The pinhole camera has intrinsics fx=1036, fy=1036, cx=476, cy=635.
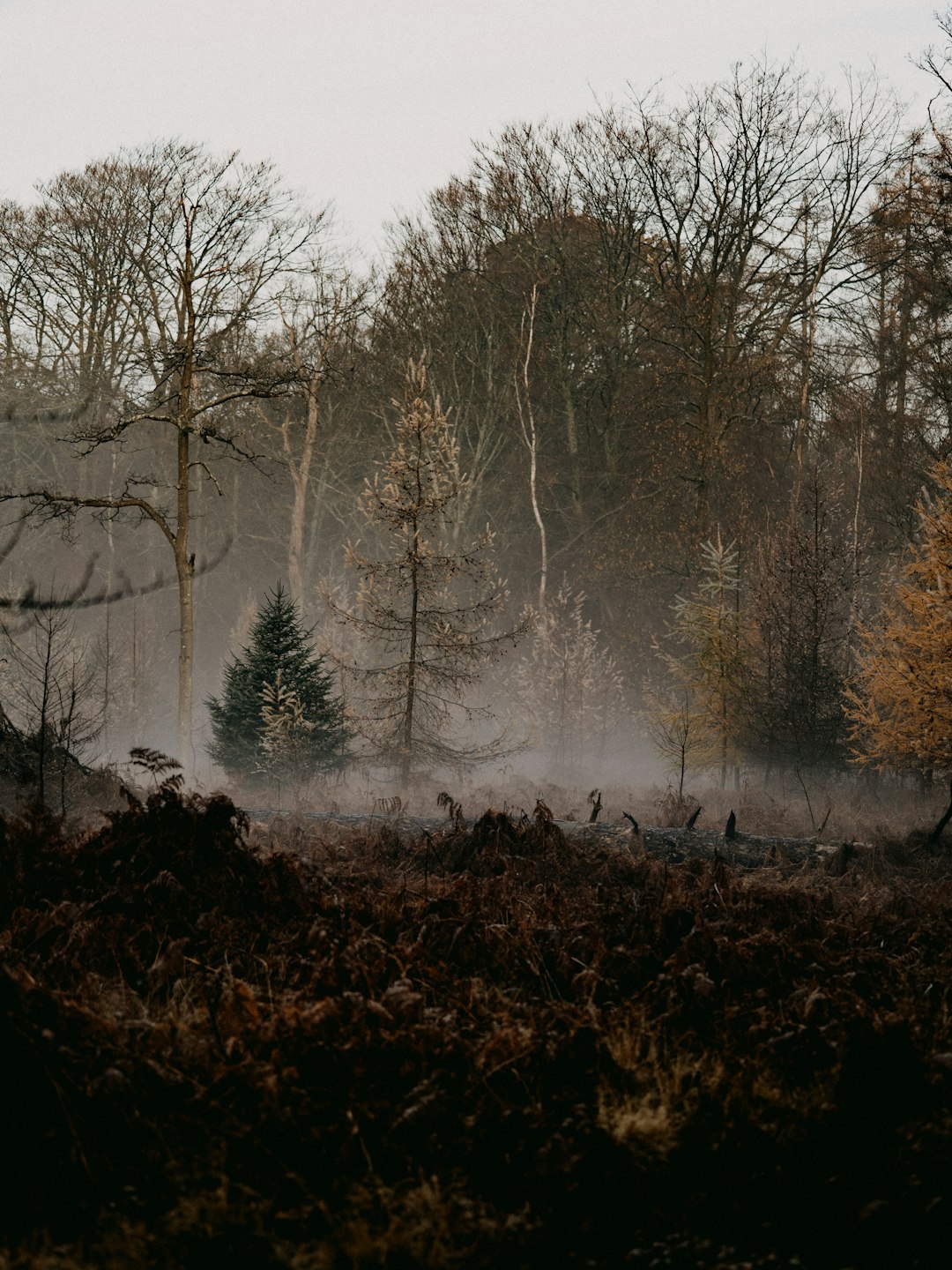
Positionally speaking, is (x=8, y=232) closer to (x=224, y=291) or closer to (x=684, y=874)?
(x=224, y=291)

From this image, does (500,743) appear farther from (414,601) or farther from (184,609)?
(184,609)

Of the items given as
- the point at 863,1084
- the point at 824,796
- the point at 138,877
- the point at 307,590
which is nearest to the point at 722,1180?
the point at 863,1084

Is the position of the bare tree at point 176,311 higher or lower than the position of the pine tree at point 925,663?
higher

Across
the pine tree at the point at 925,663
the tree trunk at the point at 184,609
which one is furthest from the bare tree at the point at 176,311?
the pine tree at the point at 925,663

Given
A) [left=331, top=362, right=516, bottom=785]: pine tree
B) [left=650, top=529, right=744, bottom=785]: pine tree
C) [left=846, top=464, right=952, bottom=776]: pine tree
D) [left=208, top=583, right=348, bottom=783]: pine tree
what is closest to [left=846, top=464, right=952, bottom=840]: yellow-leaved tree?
[left=846, top=464, right=952, bottom=776]: pine tree

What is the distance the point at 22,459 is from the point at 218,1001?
1468 inches

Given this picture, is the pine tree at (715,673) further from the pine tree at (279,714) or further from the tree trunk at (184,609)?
the tree trunk at (184,609)

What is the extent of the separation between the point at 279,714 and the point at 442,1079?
16.0 metres

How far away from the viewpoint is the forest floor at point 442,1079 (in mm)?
3387

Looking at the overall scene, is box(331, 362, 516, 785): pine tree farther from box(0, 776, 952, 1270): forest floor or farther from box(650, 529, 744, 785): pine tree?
box(0, 776, 952, 1270): forest floor

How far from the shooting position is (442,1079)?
4.10m

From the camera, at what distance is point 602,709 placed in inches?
1224

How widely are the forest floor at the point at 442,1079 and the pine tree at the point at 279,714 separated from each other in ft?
43.2

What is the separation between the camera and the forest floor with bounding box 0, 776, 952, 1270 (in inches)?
133
